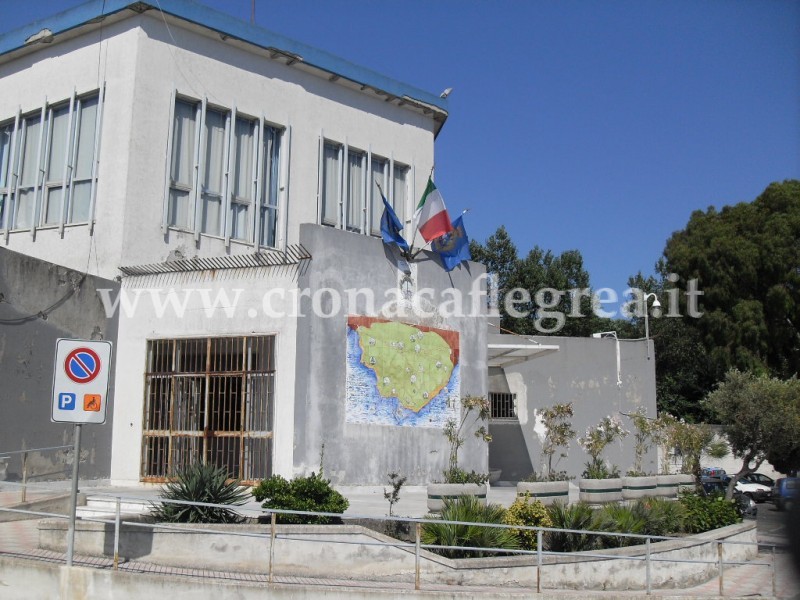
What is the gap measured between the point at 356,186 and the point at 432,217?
25.1 ft

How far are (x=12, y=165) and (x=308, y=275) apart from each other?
12283mm

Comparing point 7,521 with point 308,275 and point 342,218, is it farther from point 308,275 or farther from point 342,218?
point 342,218

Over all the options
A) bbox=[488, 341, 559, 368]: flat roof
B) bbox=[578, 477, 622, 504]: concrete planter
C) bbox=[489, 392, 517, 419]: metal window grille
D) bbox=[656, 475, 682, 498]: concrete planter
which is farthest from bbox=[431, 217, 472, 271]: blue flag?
bbox=[489, 392, 517, 419]: metal window grille

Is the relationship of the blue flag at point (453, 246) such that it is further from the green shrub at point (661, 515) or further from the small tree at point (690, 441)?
the green shrub at point (661, 515)

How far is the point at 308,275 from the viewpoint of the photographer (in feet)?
61.8

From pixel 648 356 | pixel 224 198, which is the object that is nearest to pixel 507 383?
pixel 648 356

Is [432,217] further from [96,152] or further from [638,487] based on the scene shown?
[96,152]

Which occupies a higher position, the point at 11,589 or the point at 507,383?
the point at 507,383

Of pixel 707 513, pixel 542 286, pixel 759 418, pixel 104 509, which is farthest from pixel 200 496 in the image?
pixel 542 286

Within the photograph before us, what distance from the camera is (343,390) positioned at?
62.2ft

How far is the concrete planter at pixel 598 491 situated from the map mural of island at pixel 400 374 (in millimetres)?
4056

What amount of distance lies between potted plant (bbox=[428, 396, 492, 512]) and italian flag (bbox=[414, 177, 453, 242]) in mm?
4327

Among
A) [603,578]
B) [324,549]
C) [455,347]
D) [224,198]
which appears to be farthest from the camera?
[224,198]

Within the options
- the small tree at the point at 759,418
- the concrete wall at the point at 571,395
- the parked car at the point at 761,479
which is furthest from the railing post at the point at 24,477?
the parked car at the point at 761,479
